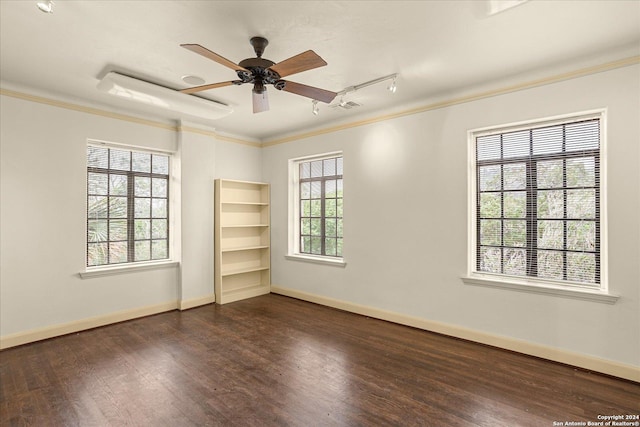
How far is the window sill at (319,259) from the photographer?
16.3 ft

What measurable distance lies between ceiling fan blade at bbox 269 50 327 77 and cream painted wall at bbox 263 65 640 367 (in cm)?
217

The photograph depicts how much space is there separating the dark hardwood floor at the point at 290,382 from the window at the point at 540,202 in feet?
3.09

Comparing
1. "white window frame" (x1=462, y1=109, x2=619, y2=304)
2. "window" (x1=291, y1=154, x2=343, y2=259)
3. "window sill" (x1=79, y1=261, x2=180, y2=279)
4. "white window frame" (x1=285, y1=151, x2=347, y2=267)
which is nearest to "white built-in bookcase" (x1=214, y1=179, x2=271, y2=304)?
"white window frame" (x1=285, y1=151, x2=347, y2=267)

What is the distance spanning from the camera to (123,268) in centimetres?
444

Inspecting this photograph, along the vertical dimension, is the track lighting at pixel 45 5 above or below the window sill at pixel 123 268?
above

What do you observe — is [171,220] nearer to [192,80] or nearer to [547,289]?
[192,80]

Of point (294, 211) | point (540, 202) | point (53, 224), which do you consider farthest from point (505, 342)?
point (53, 224)

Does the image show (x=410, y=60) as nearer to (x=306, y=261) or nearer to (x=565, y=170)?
(x=565, y=170)

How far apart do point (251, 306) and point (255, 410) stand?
280 centimetres

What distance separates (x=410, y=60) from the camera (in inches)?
121

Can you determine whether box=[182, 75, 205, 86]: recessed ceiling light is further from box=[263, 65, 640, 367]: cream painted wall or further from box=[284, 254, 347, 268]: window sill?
box=[284, 254, 347, 268]: window sill

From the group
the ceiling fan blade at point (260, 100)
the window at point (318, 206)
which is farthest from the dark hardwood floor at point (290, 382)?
the ceiling fan blade at point (260, 100)

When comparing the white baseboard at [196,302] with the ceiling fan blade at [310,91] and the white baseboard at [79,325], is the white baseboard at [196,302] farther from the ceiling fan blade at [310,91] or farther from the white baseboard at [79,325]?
the ceiling fan blade at [310,91]

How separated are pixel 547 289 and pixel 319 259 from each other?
120 inches
